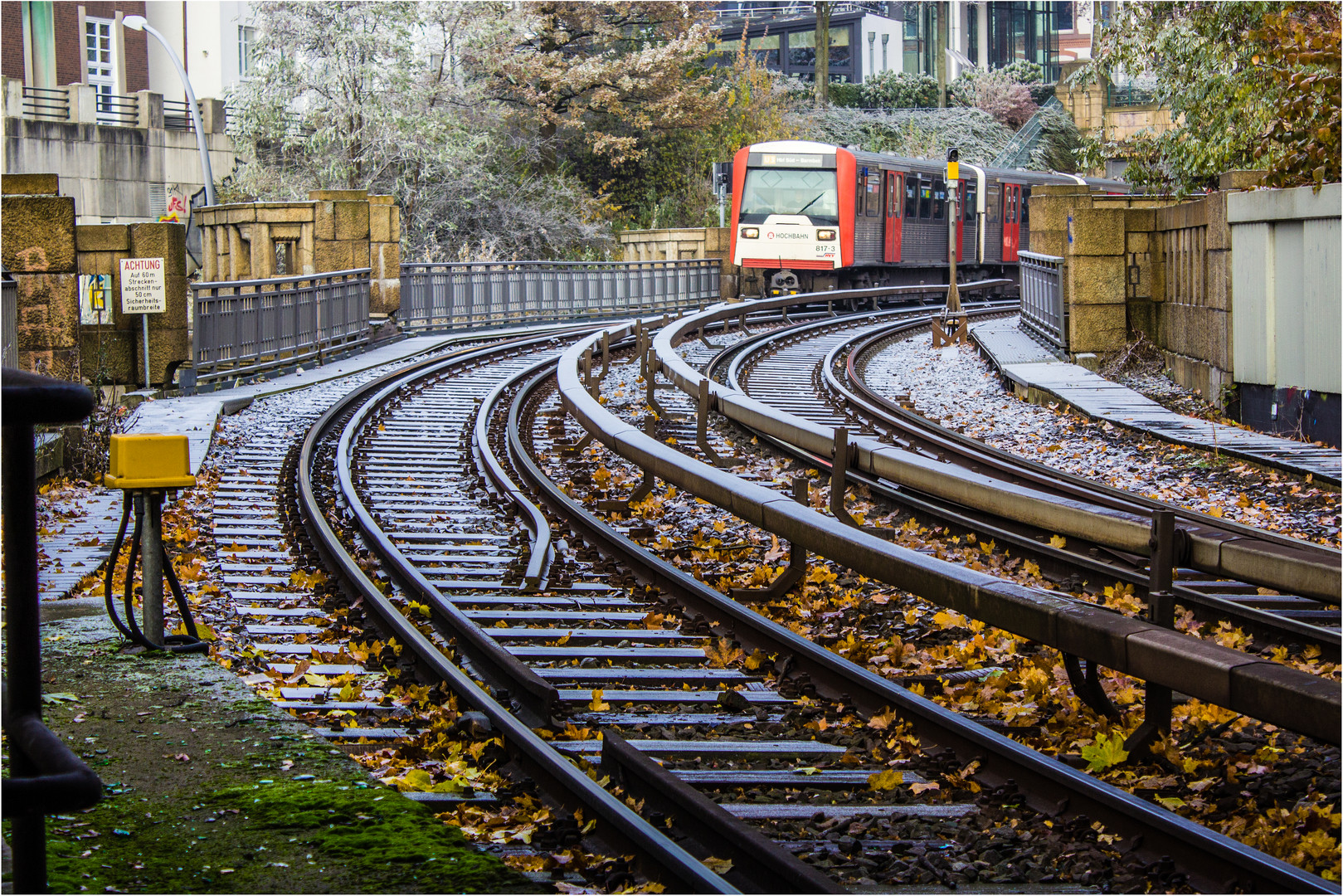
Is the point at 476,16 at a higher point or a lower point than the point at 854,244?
higher

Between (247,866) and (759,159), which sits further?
(759,159)

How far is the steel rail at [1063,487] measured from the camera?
274 inches

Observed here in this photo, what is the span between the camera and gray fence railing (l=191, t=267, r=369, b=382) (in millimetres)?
17938

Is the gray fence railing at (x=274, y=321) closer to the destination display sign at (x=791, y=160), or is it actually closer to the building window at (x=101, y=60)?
the destination display sign at (x=791, y=160)

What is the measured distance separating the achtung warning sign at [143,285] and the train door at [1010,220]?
1054 inches

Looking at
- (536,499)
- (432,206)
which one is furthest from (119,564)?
(432,206)

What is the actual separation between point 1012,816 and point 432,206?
34561mm

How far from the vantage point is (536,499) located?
11031 mm

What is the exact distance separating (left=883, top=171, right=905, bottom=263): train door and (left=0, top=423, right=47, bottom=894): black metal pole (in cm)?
3151

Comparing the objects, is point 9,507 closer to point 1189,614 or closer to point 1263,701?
point 1263,701

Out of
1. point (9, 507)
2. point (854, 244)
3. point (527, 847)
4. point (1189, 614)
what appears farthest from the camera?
point (854, 244)

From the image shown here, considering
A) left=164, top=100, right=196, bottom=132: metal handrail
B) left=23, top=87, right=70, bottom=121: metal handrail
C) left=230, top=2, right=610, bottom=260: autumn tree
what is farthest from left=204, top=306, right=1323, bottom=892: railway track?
left=164, top=100, right=196, bottom=132: metal handrail

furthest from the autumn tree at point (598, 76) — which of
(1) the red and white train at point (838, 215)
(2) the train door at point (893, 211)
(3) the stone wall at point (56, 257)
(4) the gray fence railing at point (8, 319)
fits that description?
(4) the gray fence railing at point (8, 319)

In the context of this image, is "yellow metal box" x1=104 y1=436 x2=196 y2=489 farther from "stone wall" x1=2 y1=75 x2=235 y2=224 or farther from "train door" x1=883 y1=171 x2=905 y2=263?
"stone wall" x1=2 y1=75 x2=235 y2=224
